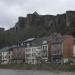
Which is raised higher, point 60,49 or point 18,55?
point 60,49

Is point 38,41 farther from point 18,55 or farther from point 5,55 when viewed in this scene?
point 5,55

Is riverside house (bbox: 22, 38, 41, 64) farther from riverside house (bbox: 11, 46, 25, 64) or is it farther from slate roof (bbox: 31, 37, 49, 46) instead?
riverside house (bbox: 11, 46, 25, 64)

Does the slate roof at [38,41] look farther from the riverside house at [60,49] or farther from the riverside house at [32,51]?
the riverside house at [60,49]

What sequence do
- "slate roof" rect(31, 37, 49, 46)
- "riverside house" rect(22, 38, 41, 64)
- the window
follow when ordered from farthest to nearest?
"riverside house" rect(22, 38, 41, 64) → "slate roof" rect(31, 37, 49, 46) → the window

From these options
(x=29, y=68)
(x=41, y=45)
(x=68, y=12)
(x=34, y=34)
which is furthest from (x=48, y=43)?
(x=34, y=34)

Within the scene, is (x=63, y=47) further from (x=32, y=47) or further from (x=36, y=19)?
(x=36, y=19)

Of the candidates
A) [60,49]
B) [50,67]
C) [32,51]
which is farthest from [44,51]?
[50,67]

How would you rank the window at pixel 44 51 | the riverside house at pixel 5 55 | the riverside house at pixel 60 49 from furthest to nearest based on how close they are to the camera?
the riverside house at pixel 5 55 → the window at pixel 44 51 → the riverside house at pixel 60 49

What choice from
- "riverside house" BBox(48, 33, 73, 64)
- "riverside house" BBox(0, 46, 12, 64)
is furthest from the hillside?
"riverside house" BBox(48, 33, 73, 64)

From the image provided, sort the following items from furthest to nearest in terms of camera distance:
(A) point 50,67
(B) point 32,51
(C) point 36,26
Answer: (C) point 36,26
(B) point 32,51
(A) point 50,67

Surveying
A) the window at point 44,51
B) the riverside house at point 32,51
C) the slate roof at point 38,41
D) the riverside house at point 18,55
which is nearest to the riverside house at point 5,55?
the riverside house at point 18,55

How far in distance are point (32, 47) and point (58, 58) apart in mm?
11063

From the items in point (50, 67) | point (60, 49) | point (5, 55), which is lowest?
point (50, 67)

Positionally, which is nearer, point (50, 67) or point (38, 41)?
point (50, 67)
